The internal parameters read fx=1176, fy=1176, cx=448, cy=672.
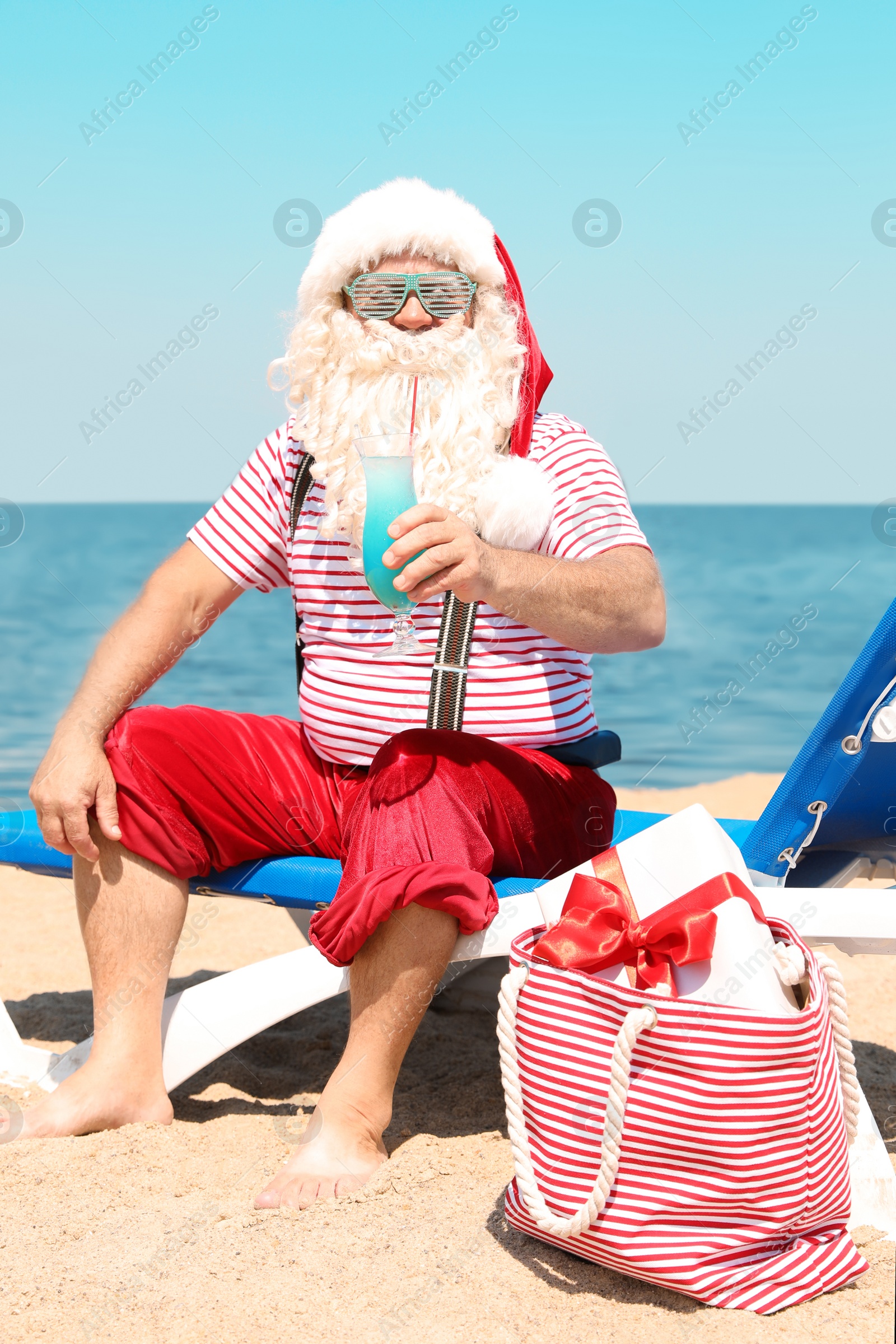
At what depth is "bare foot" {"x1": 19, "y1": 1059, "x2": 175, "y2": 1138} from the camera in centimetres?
220

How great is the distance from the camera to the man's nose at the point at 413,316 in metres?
2.61

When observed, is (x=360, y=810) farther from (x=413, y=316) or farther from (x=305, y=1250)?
(x=413, y=316)

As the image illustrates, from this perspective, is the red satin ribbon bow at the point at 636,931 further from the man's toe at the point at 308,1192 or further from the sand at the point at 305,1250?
the man's toe at the point at 308,1192

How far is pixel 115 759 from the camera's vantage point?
2.33 m

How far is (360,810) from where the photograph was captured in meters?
2.17

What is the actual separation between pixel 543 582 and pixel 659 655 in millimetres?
12443

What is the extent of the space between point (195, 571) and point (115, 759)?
19.6 inches

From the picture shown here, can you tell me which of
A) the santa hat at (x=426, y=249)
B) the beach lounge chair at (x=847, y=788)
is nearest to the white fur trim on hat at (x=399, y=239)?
the santa hat at (x=426, y=249)

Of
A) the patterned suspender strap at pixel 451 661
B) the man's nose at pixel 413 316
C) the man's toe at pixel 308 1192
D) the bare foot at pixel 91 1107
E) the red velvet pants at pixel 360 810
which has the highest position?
the man's nose at pixel 413 316

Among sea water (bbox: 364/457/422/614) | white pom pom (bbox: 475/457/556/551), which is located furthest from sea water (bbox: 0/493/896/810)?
white pom pom (bbox: 475/457/556/551)

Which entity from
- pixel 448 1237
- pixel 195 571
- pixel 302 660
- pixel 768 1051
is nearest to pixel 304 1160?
pixel 448 1237

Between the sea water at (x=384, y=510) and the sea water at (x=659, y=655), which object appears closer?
the sea water at (x=384, y=510)

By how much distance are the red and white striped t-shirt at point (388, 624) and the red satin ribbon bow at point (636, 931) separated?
706mm

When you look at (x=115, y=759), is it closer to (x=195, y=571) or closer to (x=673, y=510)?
(x=195, y=571)
